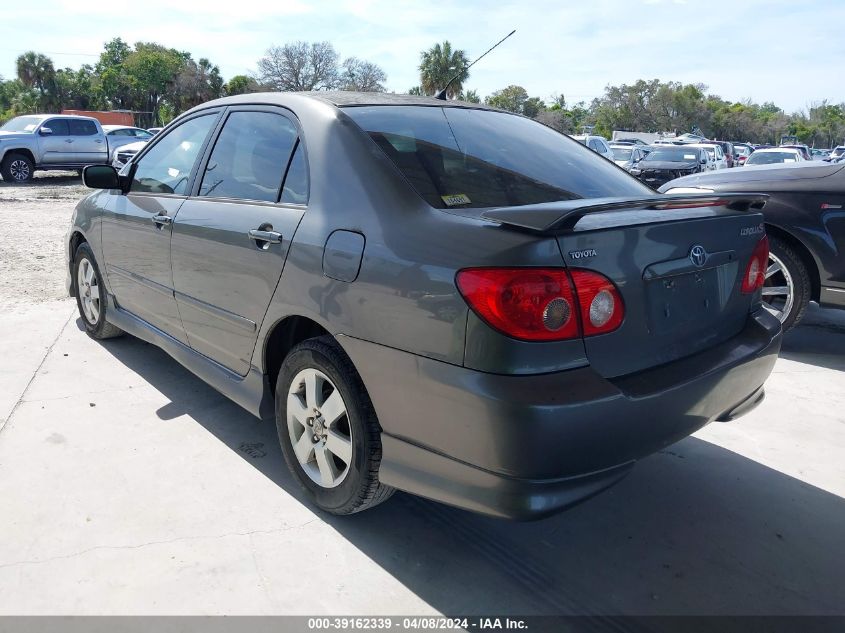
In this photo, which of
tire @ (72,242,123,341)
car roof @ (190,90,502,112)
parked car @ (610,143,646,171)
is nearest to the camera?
car roof @ (190,90,502,112)

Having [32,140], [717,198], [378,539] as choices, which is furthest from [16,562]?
[32,140]

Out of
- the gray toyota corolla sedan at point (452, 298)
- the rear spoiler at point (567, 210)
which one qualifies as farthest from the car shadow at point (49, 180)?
the rear spoiler at point (567, 210)

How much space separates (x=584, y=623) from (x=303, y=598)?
3.10 ft

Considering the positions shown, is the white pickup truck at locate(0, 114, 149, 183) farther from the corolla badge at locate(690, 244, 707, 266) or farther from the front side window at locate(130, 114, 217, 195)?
the corolla badge at locate(690, 244, 707, 266)

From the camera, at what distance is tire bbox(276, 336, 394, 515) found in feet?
8.05

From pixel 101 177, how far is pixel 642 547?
356cm

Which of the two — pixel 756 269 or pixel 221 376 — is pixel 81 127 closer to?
pixel 221 376

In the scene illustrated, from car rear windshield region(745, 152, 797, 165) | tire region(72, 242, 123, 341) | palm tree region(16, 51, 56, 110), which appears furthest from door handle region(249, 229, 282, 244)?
palm tree region(16, 51, 56, 110)

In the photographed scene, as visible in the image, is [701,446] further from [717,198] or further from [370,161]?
[370,161]

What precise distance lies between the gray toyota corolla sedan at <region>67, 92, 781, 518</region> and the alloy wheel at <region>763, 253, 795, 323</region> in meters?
2.26

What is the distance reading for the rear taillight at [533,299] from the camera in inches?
79.0

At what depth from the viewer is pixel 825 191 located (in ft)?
15.6

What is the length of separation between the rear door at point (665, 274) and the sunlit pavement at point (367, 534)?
31.3 inches

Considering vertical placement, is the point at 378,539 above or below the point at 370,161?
below
